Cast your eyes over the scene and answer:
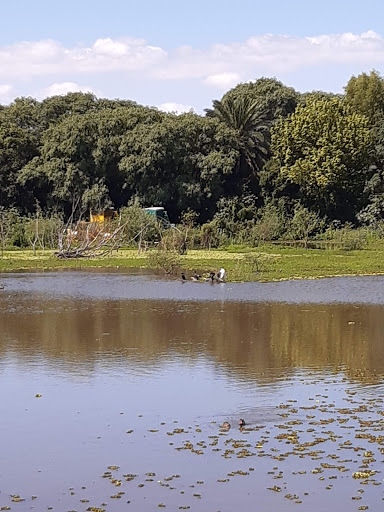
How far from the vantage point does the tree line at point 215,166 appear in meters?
52.5

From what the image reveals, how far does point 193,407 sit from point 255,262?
2243 cm

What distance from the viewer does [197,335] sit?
67.7 feet

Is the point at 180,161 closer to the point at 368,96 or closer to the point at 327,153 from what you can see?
the point at 327,153

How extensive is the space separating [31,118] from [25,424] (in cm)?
5130

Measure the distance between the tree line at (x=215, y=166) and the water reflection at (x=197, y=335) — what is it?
84.1 feet

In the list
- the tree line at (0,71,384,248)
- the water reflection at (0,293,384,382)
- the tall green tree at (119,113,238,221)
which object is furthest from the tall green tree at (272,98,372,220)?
the water reflection at (0,293,384,382)

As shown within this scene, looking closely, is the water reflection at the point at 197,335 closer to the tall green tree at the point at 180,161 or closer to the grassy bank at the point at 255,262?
the grassy bank at the point at 255,262

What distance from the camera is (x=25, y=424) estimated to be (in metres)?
12.6

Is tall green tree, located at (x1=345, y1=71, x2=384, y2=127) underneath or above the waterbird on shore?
above

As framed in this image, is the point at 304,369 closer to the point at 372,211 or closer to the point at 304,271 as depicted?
the point at 304,271

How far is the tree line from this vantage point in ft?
172

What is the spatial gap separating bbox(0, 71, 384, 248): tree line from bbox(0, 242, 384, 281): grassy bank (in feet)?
19.0

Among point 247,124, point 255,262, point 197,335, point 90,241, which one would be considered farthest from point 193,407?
point 247,124

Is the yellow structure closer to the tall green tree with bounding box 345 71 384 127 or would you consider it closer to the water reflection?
the tall green tree with bounding box 345 71 384 127
